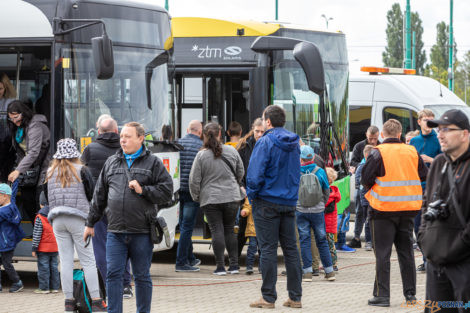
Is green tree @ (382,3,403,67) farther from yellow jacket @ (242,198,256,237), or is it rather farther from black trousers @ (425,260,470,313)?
black trousers @ (425,260,470,313)

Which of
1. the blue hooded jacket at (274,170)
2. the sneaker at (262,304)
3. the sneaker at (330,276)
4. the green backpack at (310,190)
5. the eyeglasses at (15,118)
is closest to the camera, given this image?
the blue hooded jacket at (274,170)

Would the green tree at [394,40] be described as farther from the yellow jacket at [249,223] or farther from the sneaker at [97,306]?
the sneaker at [97,306]

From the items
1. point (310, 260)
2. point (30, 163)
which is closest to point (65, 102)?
point (30, 163)

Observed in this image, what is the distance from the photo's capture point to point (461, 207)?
522 cm

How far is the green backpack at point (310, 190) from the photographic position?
9789 millimetres

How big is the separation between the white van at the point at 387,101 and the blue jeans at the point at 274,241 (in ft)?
30.9

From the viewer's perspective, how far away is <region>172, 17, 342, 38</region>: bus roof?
11922 millimetres

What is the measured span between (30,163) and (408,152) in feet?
12.9

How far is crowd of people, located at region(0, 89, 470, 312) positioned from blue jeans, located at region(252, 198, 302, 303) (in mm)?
12

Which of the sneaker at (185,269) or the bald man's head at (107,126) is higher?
the bald man's head at (107,126)

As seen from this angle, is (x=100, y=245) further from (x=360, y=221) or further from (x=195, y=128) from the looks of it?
(x=360, y=221)

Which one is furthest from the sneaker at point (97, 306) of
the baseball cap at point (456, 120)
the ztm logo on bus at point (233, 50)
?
the ztm logo on bus at point (233, 50)

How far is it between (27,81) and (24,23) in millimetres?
796

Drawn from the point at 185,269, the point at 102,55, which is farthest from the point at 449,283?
the point at 185,269
